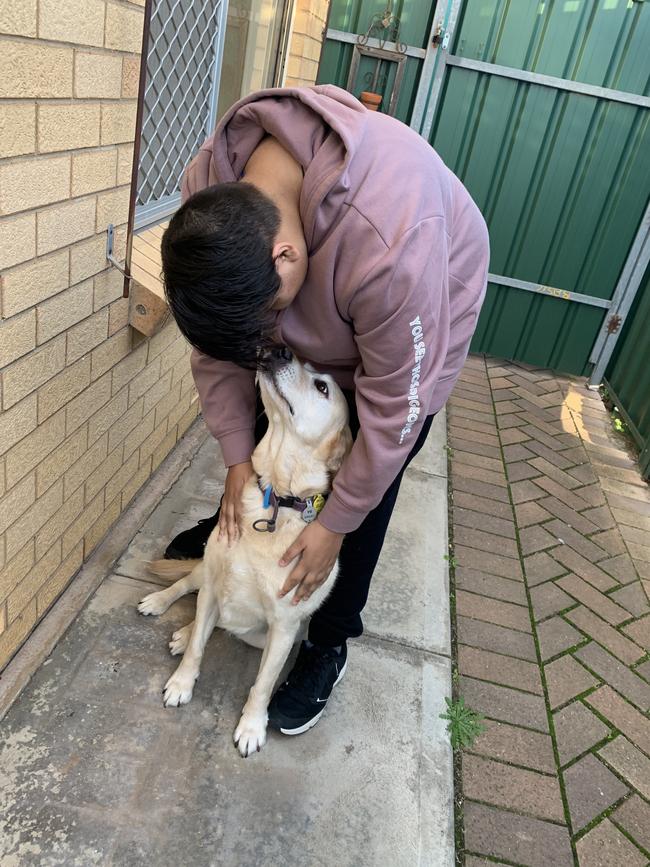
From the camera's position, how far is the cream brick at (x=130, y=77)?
1990 millimetres

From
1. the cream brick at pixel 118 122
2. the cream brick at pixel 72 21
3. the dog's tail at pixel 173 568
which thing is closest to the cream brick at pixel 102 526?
the dog's tail at pixel 173 568

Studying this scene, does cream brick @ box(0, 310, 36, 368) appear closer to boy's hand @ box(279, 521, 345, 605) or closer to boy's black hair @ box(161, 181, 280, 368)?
boy's black hair @ box(161, 181, 280, 368)

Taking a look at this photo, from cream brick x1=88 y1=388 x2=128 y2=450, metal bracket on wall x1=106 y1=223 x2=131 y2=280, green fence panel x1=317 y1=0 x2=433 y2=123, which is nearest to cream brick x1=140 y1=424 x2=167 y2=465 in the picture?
cream brick x1=88 y1=388 x2=128 y2=450

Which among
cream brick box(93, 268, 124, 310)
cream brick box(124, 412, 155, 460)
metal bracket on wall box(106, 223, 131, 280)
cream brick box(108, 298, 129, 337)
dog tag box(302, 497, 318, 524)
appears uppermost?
metal bracket on wall box(106, 223, 131, 280)

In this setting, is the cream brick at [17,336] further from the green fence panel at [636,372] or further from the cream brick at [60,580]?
the green fence panel at [636,372]

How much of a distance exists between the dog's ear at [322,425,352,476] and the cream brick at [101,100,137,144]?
1.09 metres

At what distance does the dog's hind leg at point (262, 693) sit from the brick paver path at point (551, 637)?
0.62m

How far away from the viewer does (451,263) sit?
1.64m

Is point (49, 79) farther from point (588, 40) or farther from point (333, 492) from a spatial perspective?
point (588, 40)

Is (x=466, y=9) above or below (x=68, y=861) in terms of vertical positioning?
above

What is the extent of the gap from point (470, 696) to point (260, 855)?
92cm

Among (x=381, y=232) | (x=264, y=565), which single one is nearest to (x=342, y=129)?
(x=381, y=232)

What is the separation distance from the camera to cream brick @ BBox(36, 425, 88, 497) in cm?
193

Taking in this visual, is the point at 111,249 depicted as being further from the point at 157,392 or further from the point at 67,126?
the point at 157,392
